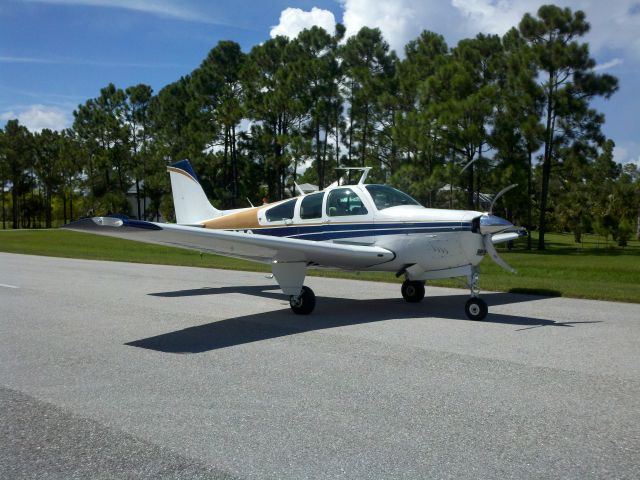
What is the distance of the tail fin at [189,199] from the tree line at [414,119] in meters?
16.6

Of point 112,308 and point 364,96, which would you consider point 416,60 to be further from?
point 112,308

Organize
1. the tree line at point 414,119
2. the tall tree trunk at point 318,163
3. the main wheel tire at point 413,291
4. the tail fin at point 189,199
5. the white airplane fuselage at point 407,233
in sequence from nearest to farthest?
the white airplane fuselage at point 407,233 < the main wheel tire at point 413,291 < the tail fin at point 189,199 < the tree line at point 414,119 < the tall tree trunk at point 318,163

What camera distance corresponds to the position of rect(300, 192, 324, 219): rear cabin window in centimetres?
1102

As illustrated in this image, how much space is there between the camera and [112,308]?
10.6 metres

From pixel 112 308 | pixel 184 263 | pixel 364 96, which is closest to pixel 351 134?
pixel 364 96

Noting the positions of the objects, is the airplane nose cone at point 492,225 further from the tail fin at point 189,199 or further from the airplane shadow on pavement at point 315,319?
the tail fin at point 189,199

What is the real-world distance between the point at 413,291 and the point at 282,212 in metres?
2.90

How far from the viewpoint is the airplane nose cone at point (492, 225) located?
356 inches

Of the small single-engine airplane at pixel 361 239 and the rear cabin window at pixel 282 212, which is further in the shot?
the rear cabin window at pixel 282 212

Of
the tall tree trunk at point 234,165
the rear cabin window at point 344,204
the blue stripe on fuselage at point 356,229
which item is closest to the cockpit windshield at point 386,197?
the rear cabin window at point 344,204

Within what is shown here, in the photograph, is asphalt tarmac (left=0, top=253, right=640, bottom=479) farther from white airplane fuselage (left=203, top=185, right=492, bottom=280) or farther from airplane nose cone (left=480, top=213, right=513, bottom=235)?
airplane nose cone (left=480, top=213, right=513, bottom=235)

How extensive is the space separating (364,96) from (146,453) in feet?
126

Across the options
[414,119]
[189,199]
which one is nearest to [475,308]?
[189,199]

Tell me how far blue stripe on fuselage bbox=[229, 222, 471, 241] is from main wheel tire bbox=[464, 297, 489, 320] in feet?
3.69
